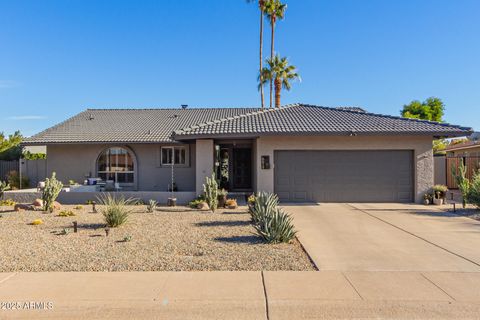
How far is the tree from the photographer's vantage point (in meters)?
43.7

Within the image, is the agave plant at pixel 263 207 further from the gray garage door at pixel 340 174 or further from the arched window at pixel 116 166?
the arched window at pixel 116 166

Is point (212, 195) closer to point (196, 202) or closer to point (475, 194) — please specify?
point (196, 202)

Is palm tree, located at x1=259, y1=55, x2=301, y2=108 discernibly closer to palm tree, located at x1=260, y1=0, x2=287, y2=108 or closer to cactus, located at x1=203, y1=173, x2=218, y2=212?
palm tree, located at x1=260, y1=0, x2=287, y2=108

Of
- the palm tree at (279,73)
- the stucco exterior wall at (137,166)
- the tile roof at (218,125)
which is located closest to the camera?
the tile roof at (218,125)

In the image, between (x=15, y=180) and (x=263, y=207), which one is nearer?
(x=263, y=207)

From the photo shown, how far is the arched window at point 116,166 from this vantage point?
64.1 ft

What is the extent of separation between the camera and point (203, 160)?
1616 cm

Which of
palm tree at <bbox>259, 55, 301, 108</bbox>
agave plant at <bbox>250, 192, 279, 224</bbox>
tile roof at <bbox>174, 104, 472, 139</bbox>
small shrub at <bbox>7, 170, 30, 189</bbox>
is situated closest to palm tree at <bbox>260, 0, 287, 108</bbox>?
palm tree at <bbox>259, 55, 301, 108</bbox>

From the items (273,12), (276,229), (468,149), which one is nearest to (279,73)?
(273,12)

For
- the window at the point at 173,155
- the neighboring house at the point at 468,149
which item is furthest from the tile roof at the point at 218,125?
the neighboring house at the point at 468,149

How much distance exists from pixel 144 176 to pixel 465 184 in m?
15.0

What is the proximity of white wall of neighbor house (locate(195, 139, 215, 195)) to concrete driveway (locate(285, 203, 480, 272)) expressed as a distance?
4.51 metres

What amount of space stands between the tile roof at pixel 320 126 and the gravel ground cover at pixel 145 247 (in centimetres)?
486

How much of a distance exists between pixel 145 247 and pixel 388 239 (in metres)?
5.73
